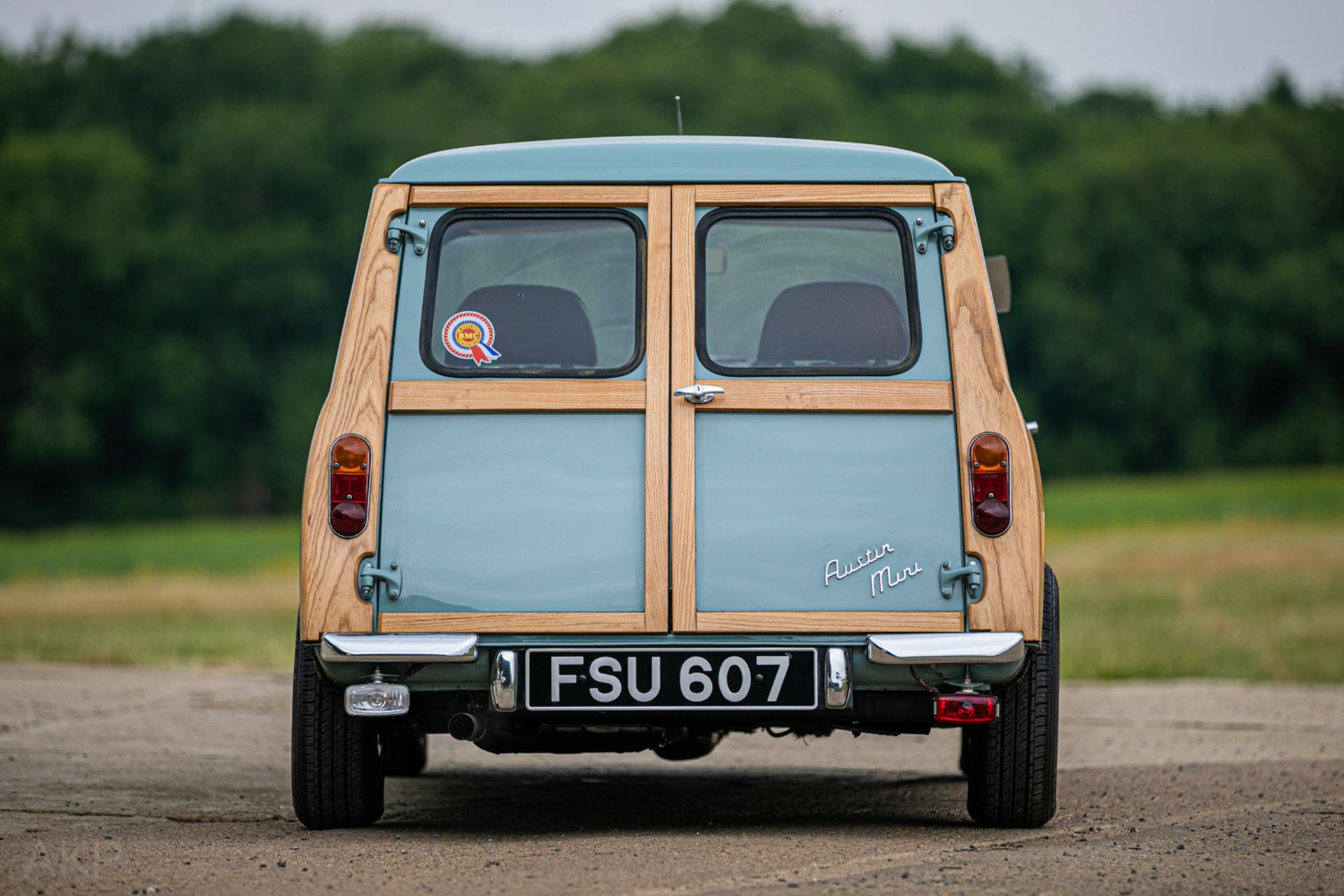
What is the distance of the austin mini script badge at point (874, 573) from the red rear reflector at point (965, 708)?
1.22 ft

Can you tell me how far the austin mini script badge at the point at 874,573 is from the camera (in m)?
5.30

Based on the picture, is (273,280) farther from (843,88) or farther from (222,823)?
(222,823)

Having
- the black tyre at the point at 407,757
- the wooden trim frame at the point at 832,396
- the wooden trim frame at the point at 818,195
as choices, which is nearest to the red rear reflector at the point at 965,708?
the wooden trim frame at the point at 832,396

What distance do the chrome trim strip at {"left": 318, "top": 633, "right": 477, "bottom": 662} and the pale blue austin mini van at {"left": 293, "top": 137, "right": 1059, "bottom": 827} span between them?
1 centimetres

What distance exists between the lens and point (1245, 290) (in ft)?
195

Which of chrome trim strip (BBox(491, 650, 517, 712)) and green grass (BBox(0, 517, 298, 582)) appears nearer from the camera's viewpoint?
chrome trim strip (BBox(491, 650, 517, 712))

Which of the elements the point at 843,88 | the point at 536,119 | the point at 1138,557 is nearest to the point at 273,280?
the point at 536,119

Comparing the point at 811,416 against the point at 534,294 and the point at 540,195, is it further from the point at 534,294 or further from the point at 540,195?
the point at 540,195

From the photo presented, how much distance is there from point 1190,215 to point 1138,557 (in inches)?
1267

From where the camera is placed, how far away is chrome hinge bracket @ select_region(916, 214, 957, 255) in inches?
218

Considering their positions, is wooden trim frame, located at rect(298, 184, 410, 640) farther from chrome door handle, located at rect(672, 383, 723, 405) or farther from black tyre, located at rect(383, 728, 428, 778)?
black tyre, located at rect(383, 728, 428, 778)

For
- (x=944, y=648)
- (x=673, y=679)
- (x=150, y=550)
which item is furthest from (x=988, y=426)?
(x=150, y=550)

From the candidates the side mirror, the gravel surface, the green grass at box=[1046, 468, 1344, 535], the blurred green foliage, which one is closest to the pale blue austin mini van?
the gravel surface

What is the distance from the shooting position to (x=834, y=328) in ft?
18.2
